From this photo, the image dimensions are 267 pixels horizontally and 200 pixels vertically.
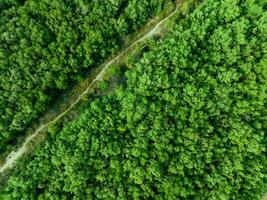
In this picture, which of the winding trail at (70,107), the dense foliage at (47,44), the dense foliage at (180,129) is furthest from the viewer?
the winding trail at (70,107)

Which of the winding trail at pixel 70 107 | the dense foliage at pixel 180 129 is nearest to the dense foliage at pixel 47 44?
the winding trail at pixel 70 107

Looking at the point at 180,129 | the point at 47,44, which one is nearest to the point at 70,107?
the point at 47,44

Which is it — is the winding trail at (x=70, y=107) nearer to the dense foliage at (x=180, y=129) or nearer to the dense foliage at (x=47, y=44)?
the dense foliage at (x=47, y=44)

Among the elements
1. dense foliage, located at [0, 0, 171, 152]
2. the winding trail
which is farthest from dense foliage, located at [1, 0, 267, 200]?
dense foliage, located at [0, 0, 171, 152]

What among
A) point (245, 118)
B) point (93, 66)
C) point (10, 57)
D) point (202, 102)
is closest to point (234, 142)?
point (245, 118)

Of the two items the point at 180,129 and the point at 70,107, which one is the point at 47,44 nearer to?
the point at 70,107

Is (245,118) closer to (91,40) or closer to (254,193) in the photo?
(254,193)
